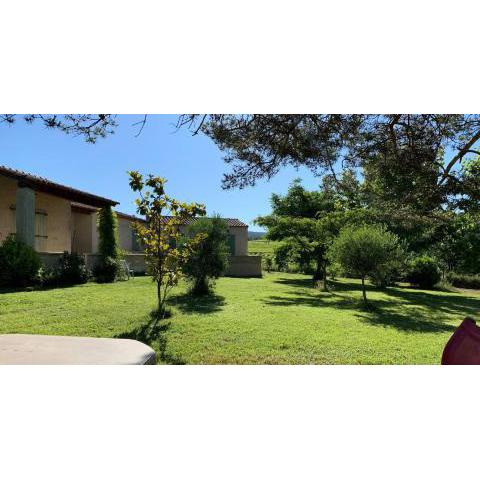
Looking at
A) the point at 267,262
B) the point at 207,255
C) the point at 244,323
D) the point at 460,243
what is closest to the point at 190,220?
the point at 207,255

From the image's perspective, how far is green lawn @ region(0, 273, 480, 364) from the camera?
296cm

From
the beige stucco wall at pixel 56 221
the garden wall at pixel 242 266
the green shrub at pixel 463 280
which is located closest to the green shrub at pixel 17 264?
the beige stucco wall at pixel 56 221

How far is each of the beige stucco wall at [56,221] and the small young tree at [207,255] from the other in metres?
1.35

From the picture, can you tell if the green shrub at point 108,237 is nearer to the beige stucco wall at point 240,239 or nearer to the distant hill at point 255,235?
the beige stucco wall at point 240,239

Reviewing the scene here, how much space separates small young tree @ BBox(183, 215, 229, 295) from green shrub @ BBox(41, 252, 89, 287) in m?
1.18

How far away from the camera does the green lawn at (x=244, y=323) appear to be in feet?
9.70

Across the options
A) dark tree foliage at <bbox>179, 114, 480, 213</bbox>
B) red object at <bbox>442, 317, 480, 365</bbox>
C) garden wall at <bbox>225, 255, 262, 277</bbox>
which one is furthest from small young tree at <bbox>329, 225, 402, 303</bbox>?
red object at <bbox>442, 317, 480, 365</bbox>

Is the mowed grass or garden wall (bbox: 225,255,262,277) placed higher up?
the mowed grass

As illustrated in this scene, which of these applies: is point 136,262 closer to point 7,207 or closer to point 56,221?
point 56,221

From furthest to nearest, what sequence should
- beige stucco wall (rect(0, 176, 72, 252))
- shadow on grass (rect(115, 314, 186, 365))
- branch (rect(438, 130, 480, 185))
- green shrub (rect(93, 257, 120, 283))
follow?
1. green shrub (rect(93, 257, 120, 283))
2. beige stucco wall (rect(0, 176, 72, 252))
3. branch (rect(438, 130, 480, 185))
4. shadow on grass (rect(115, 314, 186, 365))

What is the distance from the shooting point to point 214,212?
13.3 feet

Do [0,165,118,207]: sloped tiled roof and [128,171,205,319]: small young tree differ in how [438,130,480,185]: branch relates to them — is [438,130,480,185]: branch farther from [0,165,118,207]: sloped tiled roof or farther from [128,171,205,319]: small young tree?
[0,165,118,207]: sloped tiled roof

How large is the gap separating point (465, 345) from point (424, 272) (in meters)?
3.75
